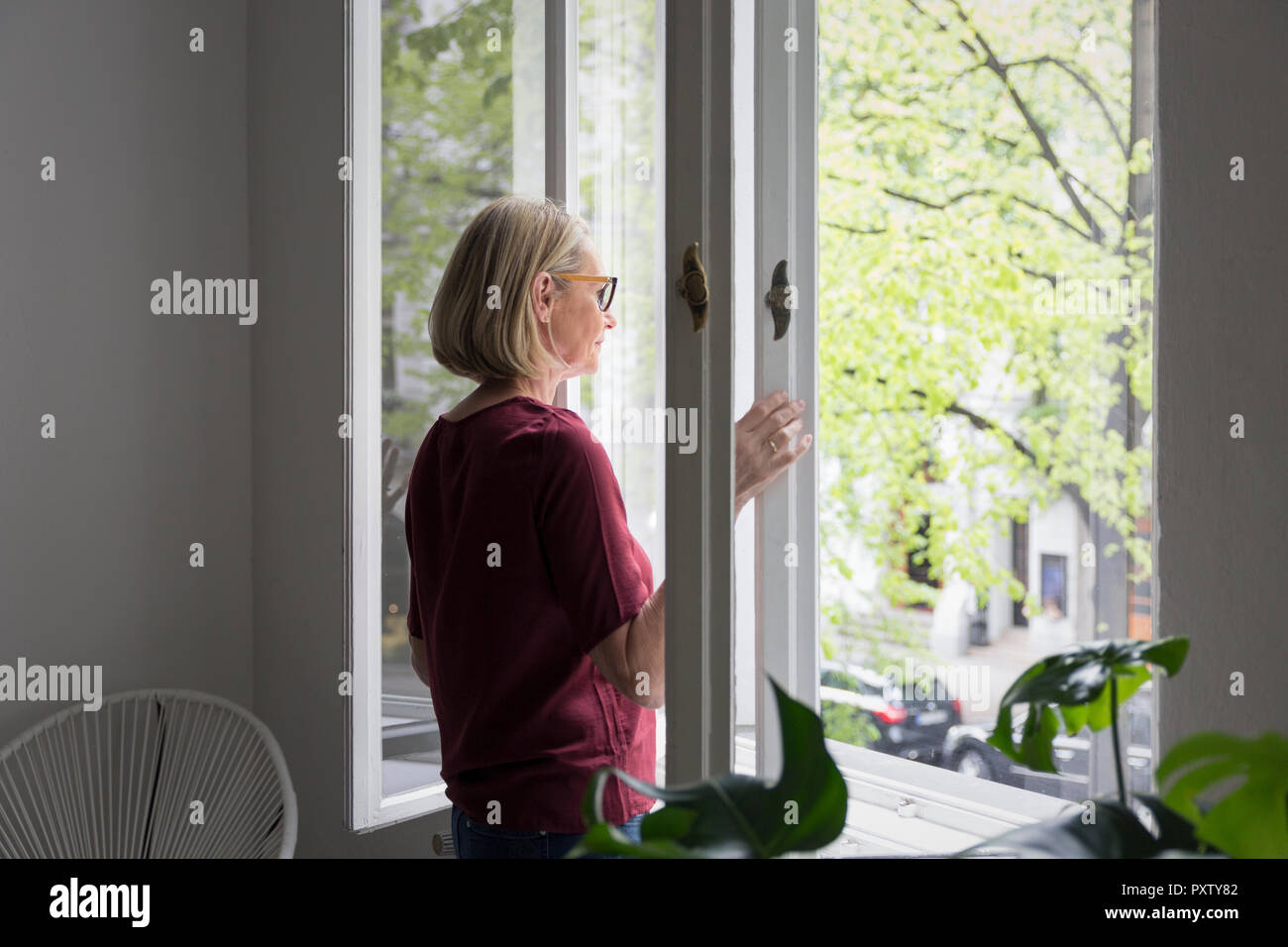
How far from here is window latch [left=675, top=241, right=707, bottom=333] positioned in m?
1.13

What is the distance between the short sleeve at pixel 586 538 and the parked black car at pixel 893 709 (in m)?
0.31

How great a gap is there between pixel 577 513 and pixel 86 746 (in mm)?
1339

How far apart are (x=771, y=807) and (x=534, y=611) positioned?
0.73m

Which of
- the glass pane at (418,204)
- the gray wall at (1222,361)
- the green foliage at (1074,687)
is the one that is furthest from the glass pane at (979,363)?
the glass pane at (418,204)

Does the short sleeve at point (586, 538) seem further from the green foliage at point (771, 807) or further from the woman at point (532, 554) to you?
the green foliage at point (771, 807)

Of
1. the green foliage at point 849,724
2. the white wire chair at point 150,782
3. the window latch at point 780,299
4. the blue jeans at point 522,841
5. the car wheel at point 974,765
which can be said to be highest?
the window latch at point 780,299

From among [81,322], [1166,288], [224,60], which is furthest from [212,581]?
[1166,288]

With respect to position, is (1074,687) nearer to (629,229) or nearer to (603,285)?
(603,285)

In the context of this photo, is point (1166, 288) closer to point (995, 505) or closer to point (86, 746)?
point (995, 505)

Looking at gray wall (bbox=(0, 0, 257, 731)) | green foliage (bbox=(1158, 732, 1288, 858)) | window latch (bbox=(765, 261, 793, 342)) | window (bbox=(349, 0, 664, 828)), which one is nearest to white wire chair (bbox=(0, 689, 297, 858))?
gray wall (bbox=(0, 0, 257, 731))

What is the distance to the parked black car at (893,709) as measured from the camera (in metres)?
1.21

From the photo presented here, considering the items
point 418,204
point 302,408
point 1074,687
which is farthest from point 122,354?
point 1074,687

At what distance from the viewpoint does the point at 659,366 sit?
4.48 feet

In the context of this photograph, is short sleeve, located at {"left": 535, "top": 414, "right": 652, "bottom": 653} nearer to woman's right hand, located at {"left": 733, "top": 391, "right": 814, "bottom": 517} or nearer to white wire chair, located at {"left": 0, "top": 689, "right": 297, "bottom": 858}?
woman's right hand, located at {"left": 733, "top": 391, "right": 814, "bottom": 517}
